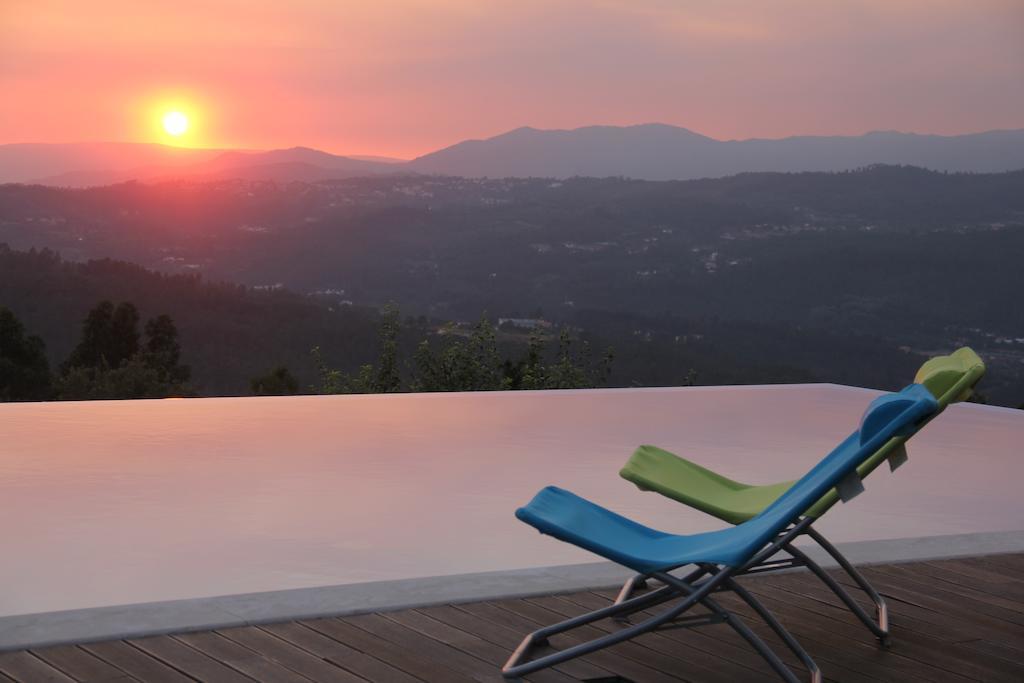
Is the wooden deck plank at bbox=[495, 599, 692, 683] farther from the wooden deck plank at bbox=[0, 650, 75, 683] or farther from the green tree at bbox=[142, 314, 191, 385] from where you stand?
the green tree at bbox=[142, 314, 191, 385]

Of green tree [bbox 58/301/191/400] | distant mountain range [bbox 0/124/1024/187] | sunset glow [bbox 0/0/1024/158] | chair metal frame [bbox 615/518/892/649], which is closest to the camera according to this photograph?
chair metal frame [bbox 615/518/892/649]

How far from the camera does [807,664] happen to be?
2436mm

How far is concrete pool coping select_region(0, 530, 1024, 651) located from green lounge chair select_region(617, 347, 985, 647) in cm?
31

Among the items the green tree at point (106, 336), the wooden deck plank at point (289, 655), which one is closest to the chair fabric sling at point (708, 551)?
the wooden deck plank at point (289, 655)

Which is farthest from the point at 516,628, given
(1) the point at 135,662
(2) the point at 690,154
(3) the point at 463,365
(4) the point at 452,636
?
(2) the point at 690,154

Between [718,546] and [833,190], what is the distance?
91.1 feet

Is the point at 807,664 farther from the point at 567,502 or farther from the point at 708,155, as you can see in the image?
the point at 708,155

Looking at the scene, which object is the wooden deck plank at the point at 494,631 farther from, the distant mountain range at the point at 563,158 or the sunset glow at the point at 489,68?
the distant mountain range at the point at 563,158

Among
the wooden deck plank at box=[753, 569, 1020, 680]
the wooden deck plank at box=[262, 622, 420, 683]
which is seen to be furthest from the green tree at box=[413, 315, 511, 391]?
the wooden deck plank at box=[262, 622, 420, 683]

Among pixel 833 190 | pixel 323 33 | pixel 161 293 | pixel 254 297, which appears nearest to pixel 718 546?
pixel 323 33

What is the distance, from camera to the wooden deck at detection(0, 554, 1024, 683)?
243 centimetres

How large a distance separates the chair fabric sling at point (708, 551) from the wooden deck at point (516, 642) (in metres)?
0.14

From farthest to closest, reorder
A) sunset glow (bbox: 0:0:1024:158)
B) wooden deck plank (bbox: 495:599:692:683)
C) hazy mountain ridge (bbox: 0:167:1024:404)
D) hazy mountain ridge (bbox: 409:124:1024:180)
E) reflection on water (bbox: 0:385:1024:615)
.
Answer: hazy mountain ridge (bbox: 409:124:1024:180)
hazy mountain ridge (bbox: 0:167:1024:404)
sunset glow (bbox: 0:0:1024:158)
reflection on water (bbox: 0:385:1024:615)
wooden deck plank (bbox: 495:599:692:683)

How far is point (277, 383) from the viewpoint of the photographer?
19.1 m
